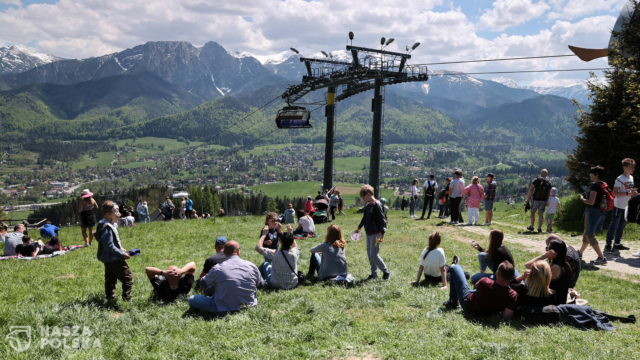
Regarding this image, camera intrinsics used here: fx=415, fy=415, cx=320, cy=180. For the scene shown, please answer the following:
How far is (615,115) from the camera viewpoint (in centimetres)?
2364

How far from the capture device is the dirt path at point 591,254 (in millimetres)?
12779

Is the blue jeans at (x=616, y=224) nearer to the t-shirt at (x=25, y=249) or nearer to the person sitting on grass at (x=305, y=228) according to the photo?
the person sitting on grass at (x=305, y=228)

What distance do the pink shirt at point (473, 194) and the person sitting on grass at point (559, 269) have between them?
45.6ft

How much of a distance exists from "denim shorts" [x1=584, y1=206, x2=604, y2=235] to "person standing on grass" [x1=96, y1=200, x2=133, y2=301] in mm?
13210

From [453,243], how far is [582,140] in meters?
13.7

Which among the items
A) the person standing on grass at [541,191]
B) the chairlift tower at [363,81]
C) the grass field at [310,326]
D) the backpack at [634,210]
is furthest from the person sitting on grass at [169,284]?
the chairlift tower at [363,81]

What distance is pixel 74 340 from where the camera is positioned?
7355 millimetres

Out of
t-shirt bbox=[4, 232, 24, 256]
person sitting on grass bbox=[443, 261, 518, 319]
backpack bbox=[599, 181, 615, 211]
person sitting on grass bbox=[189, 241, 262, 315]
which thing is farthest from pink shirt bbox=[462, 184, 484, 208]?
t-shirt bbox=[4, 232, 24, 256]

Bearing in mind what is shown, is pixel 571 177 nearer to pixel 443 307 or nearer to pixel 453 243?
pixel 453 243

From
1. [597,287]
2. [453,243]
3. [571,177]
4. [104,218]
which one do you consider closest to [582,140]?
[571,177]

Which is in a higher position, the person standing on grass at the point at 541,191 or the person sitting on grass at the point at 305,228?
the person standing on grass at the point at 541,191

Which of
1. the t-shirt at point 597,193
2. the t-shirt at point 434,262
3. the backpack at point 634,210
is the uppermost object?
the t-shirt at point 597,193

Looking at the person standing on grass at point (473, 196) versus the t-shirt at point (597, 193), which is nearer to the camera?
the t-shirt at point (597, 193)

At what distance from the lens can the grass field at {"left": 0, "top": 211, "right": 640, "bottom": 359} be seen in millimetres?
6750
